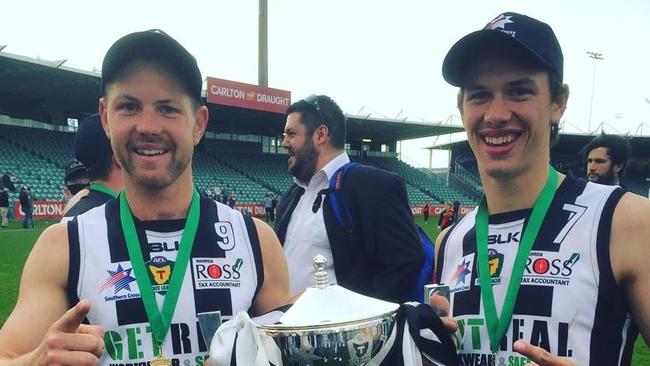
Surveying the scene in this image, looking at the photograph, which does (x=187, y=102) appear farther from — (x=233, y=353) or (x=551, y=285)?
(x=551, y=285)

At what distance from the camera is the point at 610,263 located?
58.1 inches

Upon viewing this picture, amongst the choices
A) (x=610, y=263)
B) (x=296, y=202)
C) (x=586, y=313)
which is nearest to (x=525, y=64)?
(x=610, y=263)

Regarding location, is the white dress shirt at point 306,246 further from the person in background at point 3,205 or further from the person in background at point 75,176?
the person in background at point 3,205

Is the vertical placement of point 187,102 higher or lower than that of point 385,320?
higher

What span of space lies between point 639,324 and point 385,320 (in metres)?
0.82

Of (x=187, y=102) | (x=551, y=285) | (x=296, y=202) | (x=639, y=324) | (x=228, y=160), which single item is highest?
(x=228, y=160)

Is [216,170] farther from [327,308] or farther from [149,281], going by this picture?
[327,308]

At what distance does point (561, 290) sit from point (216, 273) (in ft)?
3.60

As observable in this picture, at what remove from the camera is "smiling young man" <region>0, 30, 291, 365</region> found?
1.67m

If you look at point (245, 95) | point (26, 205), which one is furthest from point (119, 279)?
point (245, 95)

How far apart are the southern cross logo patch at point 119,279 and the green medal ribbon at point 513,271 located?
1.14 meters

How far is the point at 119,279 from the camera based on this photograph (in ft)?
5.63

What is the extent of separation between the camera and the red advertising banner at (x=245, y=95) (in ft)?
85.0

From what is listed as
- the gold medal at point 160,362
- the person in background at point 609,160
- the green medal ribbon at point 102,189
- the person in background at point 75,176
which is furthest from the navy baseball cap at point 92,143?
the person in background at point 609,160
